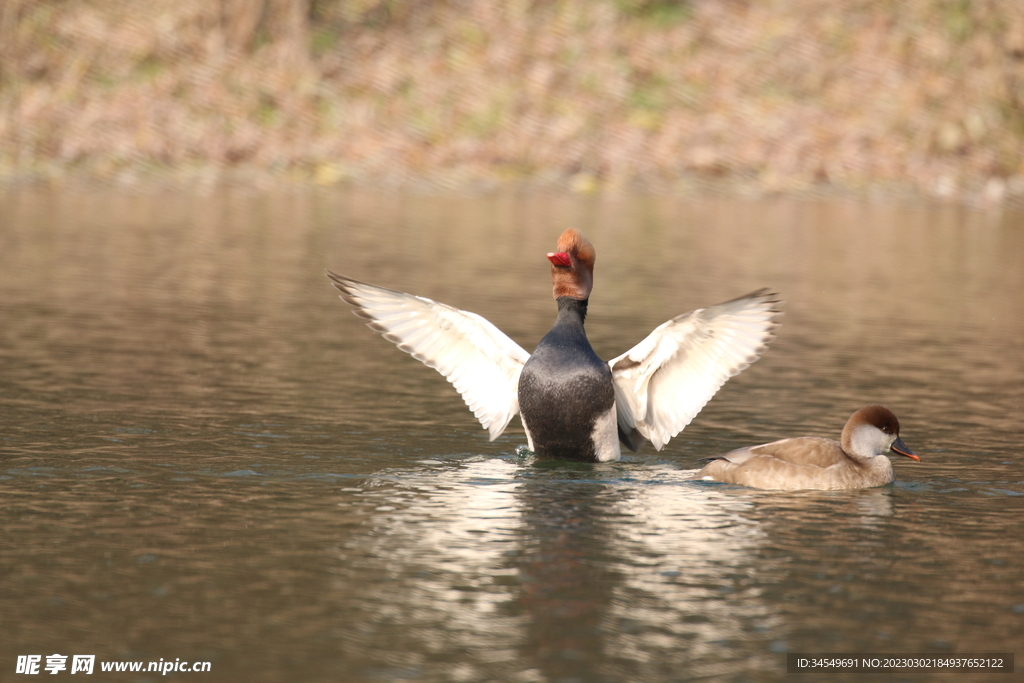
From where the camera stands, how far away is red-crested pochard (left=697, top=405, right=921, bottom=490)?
9641 millimetres

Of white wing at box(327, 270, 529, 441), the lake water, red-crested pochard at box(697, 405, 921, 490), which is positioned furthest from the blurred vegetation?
red-crested pochard at box(697, 405, 921, 490)

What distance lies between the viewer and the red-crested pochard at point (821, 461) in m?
9.64

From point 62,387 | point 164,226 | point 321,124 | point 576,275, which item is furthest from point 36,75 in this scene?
point 576,275

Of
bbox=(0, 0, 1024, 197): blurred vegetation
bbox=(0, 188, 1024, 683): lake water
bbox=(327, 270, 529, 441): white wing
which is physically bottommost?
bbox=(0, 188, 1024, 683): lake water

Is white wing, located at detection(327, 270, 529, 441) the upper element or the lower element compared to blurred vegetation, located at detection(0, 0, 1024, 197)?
lower

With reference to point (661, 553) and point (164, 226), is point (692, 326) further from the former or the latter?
point (164, 226)

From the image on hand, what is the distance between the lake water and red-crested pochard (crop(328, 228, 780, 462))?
28cm

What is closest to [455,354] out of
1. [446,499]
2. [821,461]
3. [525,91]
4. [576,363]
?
[576,363]

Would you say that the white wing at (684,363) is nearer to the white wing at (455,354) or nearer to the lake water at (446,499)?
the lake water at (446,499)

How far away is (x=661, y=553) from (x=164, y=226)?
59.4ft

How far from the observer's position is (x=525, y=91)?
1352 inches

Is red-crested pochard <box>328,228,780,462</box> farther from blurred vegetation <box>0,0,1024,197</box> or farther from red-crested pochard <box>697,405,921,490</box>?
blurred vegetation <box>0,0,1024,197</box>

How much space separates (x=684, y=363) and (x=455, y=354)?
1679mm

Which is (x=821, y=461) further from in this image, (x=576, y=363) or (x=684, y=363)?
(x=576, y=363)
